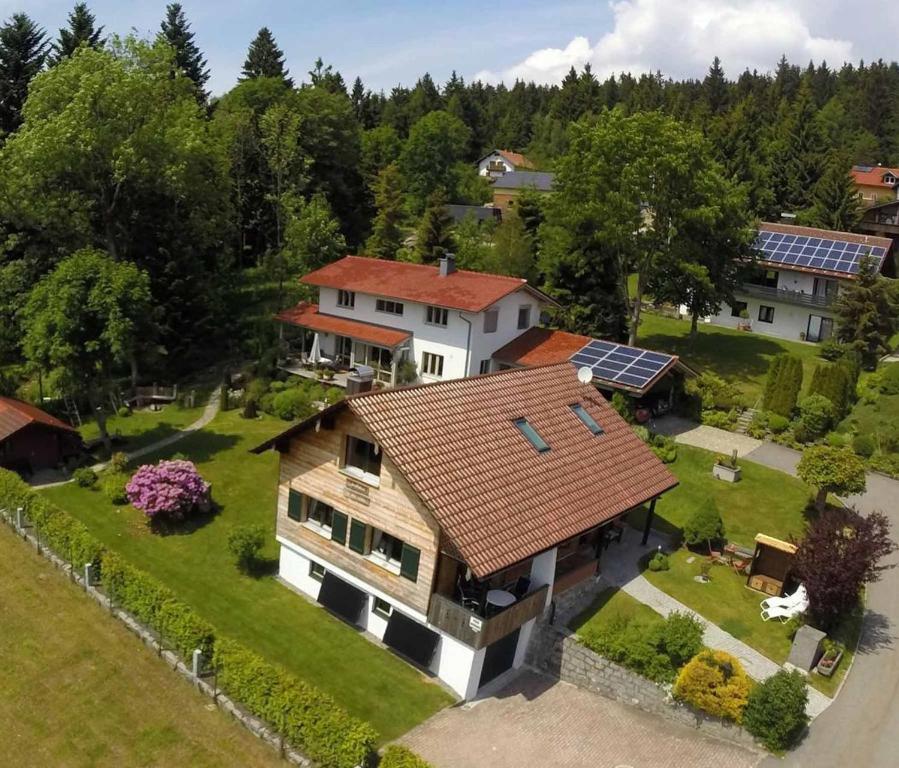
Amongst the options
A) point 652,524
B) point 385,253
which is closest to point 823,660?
point 652,524

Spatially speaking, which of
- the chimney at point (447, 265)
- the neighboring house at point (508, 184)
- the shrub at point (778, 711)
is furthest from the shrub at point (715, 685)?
the neighboring house at point (508, 184)

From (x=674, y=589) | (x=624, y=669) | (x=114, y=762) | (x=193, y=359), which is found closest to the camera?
(x=114, y=762)

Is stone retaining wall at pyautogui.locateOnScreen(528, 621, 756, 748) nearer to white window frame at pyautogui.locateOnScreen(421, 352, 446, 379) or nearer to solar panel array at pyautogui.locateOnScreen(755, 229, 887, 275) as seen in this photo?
white window frame at pyautogui.locateOnScreen(421, 352, 446, 379)

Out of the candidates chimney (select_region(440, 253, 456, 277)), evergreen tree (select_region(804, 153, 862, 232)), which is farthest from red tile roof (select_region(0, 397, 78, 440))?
evergreen tree (select_region(804, 153, 862, 232))

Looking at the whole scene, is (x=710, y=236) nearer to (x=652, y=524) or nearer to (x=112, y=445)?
(x=652, y=524)

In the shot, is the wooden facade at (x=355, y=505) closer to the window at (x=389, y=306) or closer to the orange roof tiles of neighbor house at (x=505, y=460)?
the orange roof tiles of neighbor house at (x=505, y=460)

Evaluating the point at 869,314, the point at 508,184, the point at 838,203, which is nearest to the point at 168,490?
the point at 869,314

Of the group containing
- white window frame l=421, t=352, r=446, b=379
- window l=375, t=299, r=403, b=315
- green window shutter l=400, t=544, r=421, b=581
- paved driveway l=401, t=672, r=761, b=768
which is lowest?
paved driveway l=401, t=672, r=761, b=768
